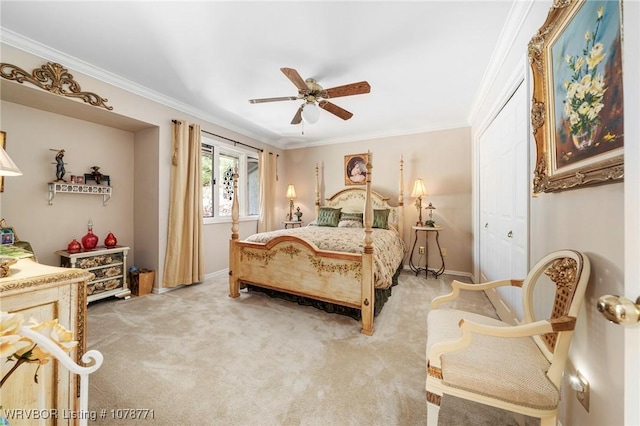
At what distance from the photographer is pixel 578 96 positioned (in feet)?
3.65

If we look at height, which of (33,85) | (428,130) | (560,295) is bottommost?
(560,295)

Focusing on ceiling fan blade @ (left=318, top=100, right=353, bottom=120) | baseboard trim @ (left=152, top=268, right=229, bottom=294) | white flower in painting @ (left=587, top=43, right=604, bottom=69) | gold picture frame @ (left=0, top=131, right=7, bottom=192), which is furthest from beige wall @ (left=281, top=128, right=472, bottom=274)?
gold picture frame @ (left=0, top=131, right=7, bottom=192)

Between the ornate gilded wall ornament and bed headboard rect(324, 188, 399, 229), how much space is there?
3.65 meters

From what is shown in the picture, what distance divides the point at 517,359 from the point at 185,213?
145 inches

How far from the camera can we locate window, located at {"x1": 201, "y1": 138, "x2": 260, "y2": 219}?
4.03m

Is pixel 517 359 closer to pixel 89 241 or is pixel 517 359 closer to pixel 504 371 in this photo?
pixel 504 371

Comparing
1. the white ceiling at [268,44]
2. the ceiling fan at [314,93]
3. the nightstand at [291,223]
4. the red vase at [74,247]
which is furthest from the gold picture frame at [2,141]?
the nightstand at [291,223]

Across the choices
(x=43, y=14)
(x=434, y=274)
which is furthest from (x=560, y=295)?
(x=43, y=14)

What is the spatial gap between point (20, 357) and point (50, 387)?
0.85 m

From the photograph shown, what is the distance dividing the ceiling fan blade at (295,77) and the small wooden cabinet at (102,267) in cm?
288

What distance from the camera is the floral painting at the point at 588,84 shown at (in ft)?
2.99

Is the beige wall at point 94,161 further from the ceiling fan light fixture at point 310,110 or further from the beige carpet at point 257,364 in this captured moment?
the ceiling fan light fixture at point 310,110

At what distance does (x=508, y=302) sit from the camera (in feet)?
7.04

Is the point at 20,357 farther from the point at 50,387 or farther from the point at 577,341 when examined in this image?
the point at 577,341
